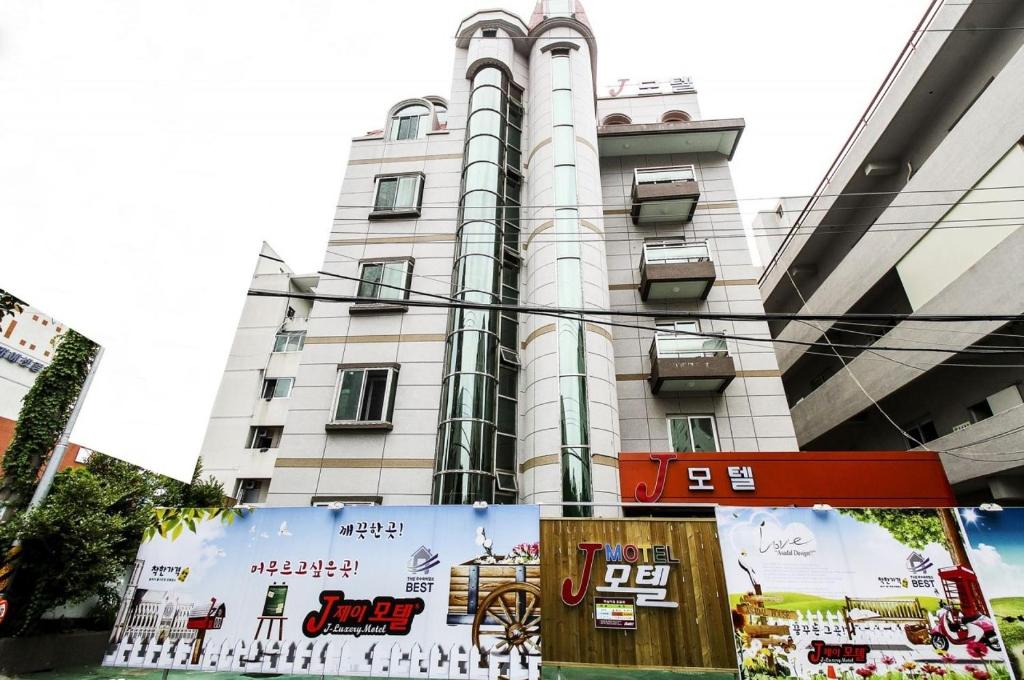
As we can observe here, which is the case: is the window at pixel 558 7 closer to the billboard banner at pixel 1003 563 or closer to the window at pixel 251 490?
the billboard banner at pixel 1003 563

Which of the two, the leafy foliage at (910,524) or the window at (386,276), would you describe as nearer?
the leafy foliage at (910,524)

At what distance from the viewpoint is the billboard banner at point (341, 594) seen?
24.5 feet

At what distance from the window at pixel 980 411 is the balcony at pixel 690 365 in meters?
7.92

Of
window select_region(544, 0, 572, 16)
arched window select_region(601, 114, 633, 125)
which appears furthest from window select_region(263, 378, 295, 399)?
window select_region(544, 0, 572, 16)

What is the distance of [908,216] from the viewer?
16734mm

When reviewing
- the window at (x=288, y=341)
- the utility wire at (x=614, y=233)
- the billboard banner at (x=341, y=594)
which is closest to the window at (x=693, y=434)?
the utility wire at (x=614, y=233)

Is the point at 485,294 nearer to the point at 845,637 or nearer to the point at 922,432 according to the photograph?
the point at 845,637

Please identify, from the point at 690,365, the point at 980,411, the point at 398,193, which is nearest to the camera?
the point at 690,365

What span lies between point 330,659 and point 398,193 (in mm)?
14973

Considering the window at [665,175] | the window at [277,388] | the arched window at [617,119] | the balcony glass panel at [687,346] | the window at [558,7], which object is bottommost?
the balcony glass panel at [687,346]

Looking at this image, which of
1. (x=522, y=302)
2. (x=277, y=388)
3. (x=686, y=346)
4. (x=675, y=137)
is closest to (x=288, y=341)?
(x=277, y=388)

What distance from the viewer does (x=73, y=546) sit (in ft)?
31.5

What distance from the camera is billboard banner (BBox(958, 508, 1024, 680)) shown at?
6.77 m

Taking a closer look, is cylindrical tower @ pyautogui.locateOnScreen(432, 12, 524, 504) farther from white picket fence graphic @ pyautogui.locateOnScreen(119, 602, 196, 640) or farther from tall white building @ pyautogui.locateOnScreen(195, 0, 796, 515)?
white picket fence graphic @ pyautogui.locateOnScreen(119, 602, 196, 640)
